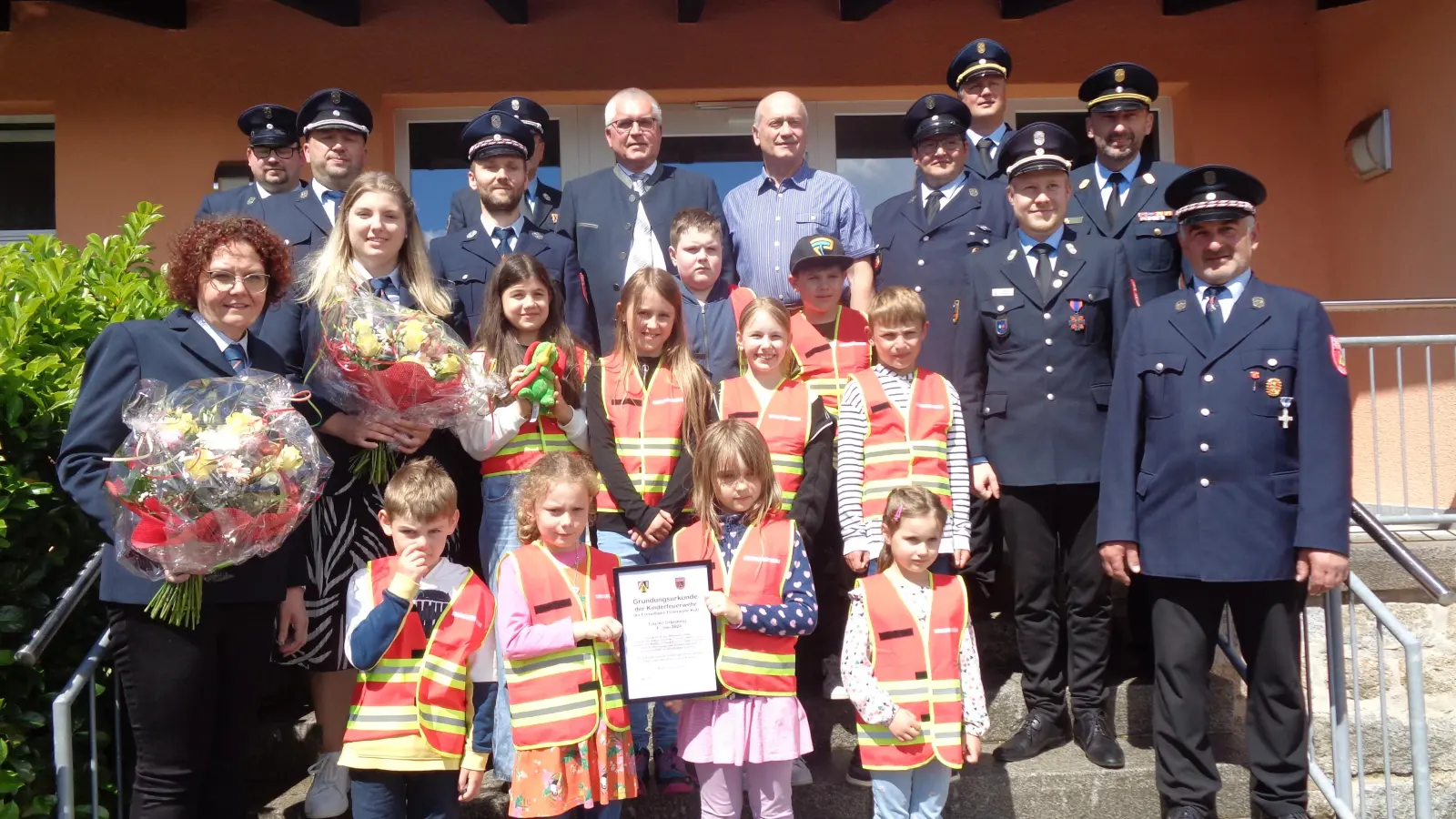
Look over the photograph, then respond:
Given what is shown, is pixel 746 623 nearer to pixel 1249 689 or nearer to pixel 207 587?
pixel 207 587

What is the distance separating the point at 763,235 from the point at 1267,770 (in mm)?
2842

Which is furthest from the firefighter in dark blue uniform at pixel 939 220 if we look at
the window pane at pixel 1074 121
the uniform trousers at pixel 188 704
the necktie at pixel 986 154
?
the window pane at pixel 1074 121

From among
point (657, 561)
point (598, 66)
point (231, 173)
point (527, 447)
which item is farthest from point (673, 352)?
point (231, 173)

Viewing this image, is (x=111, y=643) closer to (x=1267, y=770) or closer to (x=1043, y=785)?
(x=1043, y=785)

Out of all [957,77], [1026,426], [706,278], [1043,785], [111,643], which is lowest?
[1043,785]

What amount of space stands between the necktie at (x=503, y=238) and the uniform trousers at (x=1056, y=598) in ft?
7.24

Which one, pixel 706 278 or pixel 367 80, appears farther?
pixel 367 80

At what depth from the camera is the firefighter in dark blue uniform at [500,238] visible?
4.68 meters

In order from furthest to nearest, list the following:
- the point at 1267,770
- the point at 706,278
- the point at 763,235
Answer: the point at 763,235 → the point at 706,278 → the point at 1267,770

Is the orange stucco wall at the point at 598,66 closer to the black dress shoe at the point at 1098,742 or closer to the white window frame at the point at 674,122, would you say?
the white window frame at the point at 674,122

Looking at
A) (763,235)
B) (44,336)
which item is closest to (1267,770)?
(763,235)

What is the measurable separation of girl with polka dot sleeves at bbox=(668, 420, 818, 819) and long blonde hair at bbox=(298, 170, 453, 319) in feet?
3.60

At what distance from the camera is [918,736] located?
3.61 meters

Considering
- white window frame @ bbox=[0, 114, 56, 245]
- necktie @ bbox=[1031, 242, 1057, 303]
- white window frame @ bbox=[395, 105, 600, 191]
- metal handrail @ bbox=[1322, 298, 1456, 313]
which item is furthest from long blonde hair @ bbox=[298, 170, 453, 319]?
metal handrail @ bbox=[1322, 298, 1456, 313]
